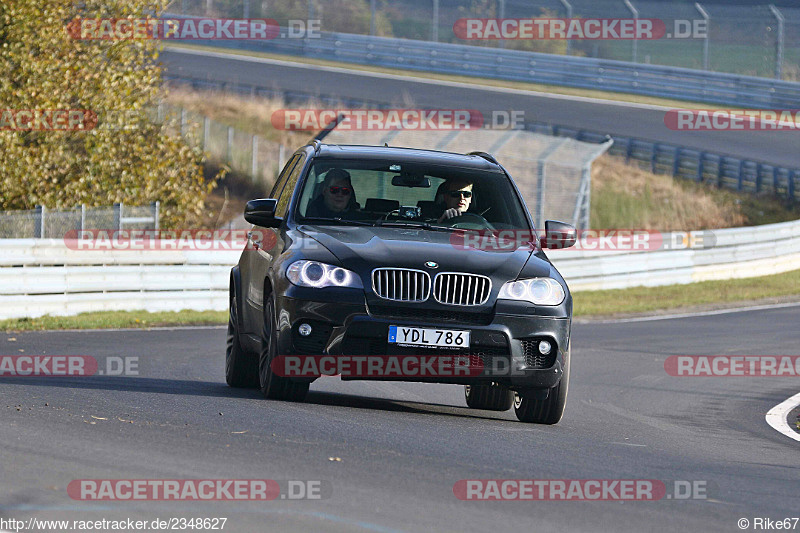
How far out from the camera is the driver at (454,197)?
9586mm

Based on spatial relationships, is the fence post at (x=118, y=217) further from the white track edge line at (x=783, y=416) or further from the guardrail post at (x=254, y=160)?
the guardrail post at (x=254, y=160)

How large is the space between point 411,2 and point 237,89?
6.42m

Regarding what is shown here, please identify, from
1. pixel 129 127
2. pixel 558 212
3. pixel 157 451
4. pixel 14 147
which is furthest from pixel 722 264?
pixel 157 451

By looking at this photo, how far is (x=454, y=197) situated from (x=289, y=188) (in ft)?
4.18

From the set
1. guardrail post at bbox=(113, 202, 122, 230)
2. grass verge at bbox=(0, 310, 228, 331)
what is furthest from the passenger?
guardrail post at bbox=(113, 202, 122, 230)

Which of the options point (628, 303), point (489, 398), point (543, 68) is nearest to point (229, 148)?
point (543, 68)

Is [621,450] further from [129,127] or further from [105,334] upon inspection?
[129,127]

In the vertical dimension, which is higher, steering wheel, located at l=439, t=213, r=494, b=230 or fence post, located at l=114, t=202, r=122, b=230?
steering wheel, located at l=439, t=213, r=494, b=230

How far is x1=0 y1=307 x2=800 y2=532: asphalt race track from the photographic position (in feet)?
18.5

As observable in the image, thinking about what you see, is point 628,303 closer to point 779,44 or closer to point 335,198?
point 779,44

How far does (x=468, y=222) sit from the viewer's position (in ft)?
31.1

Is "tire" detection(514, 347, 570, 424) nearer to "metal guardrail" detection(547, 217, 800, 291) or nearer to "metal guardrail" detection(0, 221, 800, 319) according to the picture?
"metal guardrail" detection(0, 221, 800, 319)

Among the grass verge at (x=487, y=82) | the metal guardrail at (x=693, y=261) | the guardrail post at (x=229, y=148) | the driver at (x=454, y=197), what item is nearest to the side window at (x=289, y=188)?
the driver at (x=454, y=197)

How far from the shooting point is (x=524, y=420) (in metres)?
9.35
